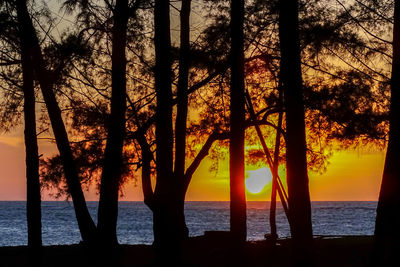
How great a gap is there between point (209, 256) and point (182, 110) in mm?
3364

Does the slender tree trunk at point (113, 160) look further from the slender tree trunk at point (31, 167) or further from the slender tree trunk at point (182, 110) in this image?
the slender tree trunk at point (182, 110)

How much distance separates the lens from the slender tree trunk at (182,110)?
13.6 m

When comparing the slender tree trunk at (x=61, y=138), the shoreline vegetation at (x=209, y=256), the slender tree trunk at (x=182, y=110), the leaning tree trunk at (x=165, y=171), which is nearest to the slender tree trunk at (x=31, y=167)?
the shoreline vegetation at (x=209, y=256)

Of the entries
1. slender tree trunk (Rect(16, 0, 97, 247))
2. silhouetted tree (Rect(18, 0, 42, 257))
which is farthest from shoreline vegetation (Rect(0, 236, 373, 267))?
slender tree trunk (Rect(16, 0, 97, 247))

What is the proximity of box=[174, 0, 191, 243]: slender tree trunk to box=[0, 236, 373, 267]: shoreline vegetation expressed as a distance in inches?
43.9

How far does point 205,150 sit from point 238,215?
5385 mm

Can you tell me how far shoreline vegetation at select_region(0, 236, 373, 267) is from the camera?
1155 cm

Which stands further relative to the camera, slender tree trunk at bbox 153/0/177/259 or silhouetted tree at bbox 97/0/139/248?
silhouetted tree at bbox 97/0/139/248

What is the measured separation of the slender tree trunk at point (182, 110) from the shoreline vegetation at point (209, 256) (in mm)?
1115

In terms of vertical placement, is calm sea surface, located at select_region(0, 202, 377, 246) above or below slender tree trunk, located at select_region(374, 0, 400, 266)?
below

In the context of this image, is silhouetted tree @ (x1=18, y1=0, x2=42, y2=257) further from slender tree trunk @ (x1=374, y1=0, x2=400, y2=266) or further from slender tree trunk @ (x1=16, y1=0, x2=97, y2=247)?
slender tree trunk @ (x1=374, y1=0, x2=400, y2=266)

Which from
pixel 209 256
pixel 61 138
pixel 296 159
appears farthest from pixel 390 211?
pixel 61 138

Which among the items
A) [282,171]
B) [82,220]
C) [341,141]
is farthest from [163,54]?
[282,171]

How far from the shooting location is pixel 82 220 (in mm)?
12680
